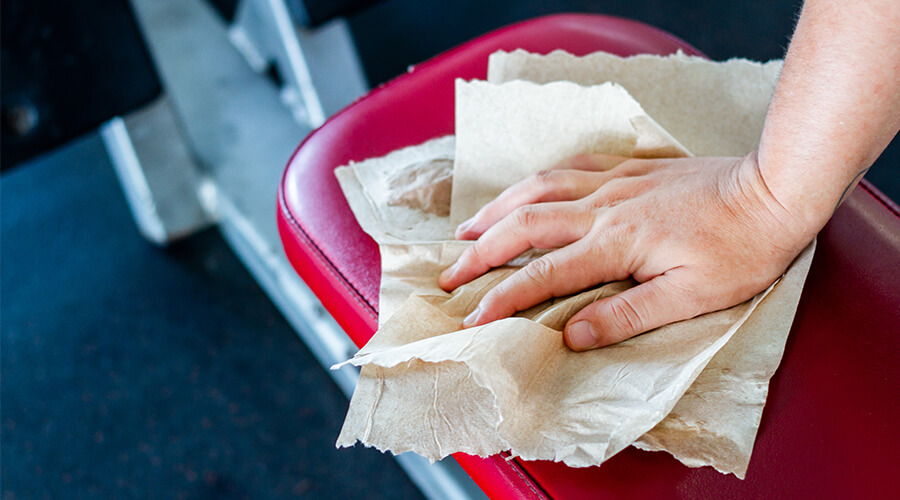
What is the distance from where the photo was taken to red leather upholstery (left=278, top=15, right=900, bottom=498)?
39 cm

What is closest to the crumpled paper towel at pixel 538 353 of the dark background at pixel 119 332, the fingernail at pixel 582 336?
the fingernail at pixel 582 336

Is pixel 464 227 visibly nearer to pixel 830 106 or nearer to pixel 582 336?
pixel 582 336

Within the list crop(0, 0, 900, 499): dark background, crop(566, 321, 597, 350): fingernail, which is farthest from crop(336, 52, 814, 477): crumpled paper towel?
crop(0, 0, 900, 499): dark background

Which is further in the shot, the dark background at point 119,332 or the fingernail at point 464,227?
the dark background at point 119,332

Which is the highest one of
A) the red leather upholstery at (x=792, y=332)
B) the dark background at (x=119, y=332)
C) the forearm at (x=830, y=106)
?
the forearm at (x=830, y=106)

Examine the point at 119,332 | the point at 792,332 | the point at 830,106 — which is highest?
the point at 830,106

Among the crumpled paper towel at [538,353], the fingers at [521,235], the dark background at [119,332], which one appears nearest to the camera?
the crumpled paper towel at [538,353]

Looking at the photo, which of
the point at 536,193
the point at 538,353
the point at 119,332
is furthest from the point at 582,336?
the point at 119,332

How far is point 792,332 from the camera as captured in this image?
449 mm

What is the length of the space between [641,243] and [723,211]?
59 mm

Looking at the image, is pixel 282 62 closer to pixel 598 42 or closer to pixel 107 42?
pixel 107 42

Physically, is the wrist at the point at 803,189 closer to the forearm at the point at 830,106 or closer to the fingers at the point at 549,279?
the forearm at the point at 830,106

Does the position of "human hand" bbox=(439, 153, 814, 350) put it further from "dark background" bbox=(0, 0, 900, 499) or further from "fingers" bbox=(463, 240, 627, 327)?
"dark background" bbox=(0, 0, 900, 499)

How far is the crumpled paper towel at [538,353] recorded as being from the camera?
38 centimetres
